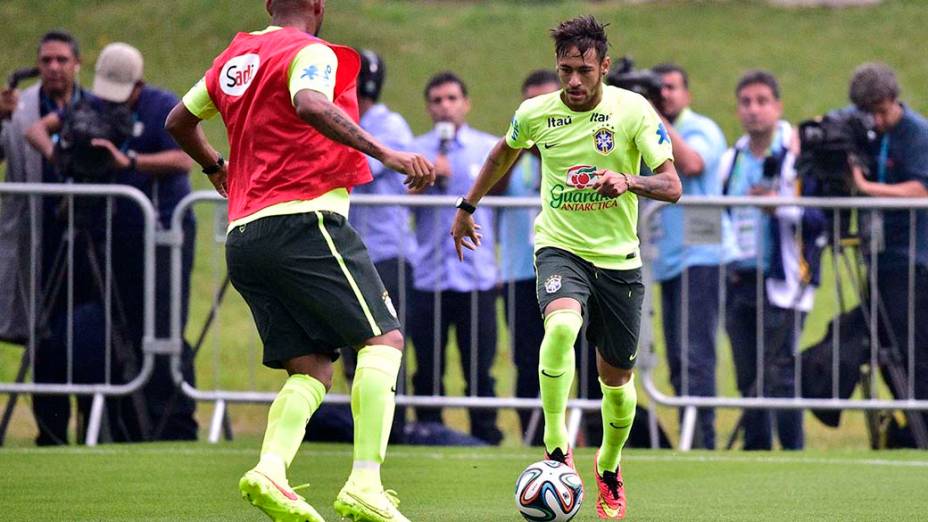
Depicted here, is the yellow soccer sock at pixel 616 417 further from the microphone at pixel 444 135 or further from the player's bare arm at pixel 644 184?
the microphone at pixel 444 135

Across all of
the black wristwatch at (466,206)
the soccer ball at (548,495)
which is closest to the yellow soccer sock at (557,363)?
the soccer ball at (548,495)

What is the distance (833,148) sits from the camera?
11.3m

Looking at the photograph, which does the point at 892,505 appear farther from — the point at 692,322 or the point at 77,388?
the point at 77,388

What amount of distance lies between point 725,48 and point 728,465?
84.1ft

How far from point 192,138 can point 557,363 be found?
183cm

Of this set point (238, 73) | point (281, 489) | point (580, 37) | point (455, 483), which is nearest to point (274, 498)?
point (281, 489)

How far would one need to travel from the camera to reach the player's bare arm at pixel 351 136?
6430mm

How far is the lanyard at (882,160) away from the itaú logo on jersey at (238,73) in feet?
19.2

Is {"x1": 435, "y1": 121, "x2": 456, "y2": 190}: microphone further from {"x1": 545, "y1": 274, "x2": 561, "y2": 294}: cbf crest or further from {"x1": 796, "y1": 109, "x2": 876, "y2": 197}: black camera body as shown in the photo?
{"x1": 545, "y1": 274, "x2": 561, "y2": 294}: cbf crest

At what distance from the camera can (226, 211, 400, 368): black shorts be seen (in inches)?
266

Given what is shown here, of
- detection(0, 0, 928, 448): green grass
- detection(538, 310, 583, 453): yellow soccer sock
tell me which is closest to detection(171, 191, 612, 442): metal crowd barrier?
detection(538, 310, 583, 453): yellow soccer sock

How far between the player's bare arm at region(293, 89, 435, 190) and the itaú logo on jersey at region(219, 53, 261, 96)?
1.05 ft

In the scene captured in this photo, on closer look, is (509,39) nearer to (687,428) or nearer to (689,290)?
(689,290)

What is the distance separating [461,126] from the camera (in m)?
12.7
